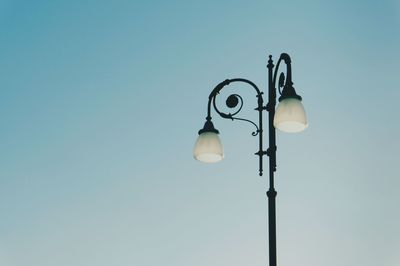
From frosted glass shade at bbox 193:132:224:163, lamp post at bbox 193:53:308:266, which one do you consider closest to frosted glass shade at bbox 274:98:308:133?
lamp post at bbox 193:53:308:266

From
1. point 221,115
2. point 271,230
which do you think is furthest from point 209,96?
point 271,230

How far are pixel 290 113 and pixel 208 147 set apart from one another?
5.20ft

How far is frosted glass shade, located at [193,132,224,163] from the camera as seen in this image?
31.5ft

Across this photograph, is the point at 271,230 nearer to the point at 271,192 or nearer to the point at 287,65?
the point at 271,192

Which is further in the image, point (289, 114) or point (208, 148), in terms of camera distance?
point (208, 148)

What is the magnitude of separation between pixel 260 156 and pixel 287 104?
1.05m

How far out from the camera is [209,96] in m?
10.4

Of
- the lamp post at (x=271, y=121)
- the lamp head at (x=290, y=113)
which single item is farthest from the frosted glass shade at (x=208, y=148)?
the lamp head at (x=290, y=113)

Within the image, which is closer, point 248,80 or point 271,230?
point 271,230

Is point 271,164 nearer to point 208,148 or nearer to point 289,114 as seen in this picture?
point 289,114

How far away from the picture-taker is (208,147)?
378 inches

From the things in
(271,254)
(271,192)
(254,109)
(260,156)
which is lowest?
(271,254)

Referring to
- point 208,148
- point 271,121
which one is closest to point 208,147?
point 208,148

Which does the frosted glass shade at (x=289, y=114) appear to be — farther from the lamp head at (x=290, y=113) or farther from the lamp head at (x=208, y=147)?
the lamp head at (x=208, y=147)
